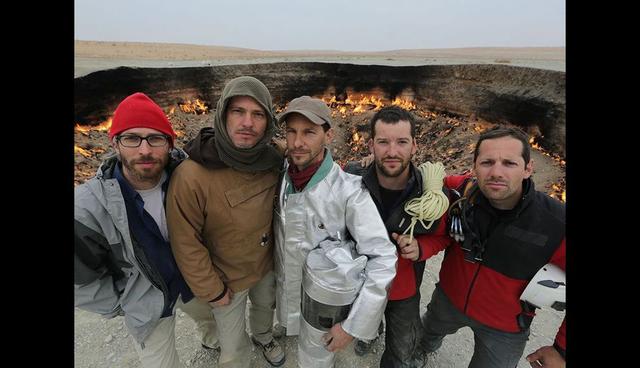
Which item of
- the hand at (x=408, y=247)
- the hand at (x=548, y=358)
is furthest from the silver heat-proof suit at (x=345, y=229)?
the hand at (x=548, y=358)

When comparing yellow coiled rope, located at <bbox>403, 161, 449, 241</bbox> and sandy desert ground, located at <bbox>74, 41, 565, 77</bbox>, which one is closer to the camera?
yellow coiled rope, located at <bbox>403, 161, 449, 241</bbox>

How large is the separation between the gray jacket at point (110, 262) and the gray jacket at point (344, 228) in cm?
88

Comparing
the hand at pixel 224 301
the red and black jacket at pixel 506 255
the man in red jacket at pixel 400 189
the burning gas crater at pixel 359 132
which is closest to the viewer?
the red and black jacket at pixel 506 255

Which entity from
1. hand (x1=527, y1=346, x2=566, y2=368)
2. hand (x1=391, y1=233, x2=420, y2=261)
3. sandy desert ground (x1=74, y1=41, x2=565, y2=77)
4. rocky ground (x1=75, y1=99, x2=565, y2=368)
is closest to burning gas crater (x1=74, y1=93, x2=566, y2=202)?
rocky ground (x1=75, y1=99, x2=565, y2=368)

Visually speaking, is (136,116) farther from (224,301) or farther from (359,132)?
(359,132)

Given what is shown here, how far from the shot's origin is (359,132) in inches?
492

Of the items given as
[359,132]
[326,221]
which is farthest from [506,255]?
[359,132]

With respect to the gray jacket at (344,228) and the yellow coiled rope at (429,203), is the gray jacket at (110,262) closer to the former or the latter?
the gray jacket at (344,228)

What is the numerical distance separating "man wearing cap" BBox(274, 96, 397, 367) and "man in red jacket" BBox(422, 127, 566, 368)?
19.1 inches

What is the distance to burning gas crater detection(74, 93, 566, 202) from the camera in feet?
28.8

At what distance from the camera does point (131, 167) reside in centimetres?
168

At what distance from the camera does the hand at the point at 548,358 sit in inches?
68.6

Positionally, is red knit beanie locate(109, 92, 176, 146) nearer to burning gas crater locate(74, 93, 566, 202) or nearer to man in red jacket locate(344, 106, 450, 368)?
man in red jacket locate(344, 106, 450, 368)
